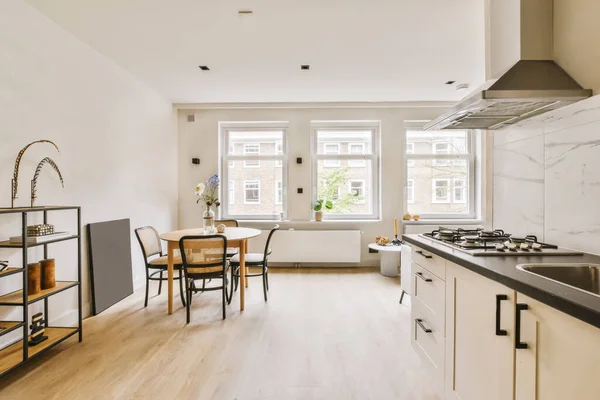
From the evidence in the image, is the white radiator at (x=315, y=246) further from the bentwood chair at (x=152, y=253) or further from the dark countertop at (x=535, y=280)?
the dark countertop at (x=535, y=280)

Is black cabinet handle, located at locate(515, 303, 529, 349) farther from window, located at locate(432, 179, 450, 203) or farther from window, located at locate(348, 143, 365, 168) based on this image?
window, located at locate(432, 179, 450, 203)

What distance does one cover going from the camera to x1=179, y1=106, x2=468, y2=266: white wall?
534 cm

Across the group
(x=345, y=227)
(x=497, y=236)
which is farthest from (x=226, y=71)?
(x=497, y=236)

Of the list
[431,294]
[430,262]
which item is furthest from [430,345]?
[430,262]

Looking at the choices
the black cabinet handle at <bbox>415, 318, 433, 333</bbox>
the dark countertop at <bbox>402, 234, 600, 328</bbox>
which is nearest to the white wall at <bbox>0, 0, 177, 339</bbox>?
the black cabinet handle at <bbox>415, 318, 433, 333</bbox>

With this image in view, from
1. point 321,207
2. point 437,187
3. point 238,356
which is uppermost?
point 437,187

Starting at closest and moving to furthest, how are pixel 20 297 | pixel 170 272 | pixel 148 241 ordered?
pixel 20 297
pixel 170 272
pixel 148 241

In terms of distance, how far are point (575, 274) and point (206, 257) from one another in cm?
268

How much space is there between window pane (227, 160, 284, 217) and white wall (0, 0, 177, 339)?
1.35 meters

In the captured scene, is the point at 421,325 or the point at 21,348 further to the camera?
the point at 21,348

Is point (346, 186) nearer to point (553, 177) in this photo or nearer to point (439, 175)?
point (439, 175)

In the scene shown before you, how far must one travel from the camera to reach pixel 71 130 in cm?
303

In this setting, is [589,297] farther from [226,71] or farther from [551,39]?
[226,71]

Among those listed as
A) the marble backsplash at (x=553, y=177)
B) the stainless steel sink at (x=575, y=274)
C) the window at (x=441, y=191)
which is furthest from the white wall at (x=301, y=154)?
the stainless steel sink at (x=575, y=274)
